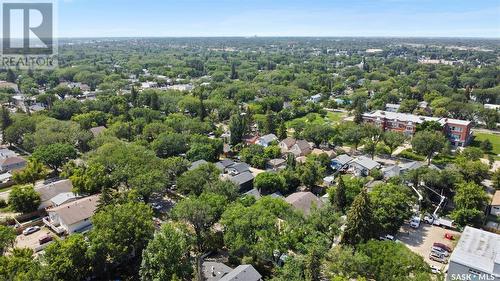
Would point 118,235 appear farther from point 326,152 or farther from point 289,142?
point 289,142

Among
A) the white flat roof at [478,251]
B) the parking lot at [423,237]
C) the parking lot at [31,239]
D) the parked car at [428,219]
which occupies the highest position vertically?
the white flat roof at [478,251]

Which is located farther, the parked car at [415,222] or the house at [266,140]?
the house at [266,140]

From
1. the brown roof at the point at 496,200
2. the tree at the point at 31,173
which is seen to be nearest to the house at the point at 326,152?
the brown roof at the point at 496,200

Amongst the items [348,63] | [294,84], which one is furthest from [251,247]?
[348,63]

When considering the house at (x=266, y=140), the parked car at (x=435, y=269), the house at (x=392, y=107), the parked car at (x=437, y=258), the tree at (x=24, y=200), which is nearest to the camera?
the parked car at (x=435, y=269)

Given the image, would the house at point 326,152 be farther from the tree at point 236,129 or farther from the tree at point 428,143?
the tree at point 236,129

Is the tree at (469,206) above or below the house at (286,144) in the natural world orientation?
below

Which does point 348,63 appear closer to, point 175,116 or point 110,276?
point 175,116

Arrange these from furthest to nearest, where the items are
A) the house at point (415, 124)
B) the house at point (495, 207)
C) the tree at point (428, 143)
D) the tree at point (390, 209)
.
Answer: the house at point (415, 124), the tree at point (428, 143), the house at point (495, 207), the tree at point (390, 209)
